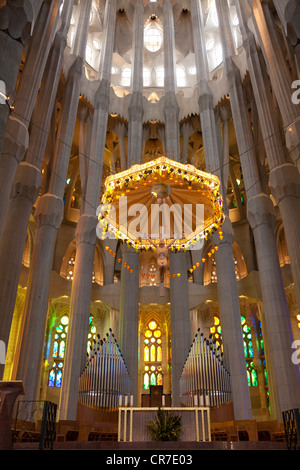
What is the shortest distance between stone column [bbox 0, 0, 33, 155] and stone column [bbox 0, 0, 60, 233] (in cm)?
221

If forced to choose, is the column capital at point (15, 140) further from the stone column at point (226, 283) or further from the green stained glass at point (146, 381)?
the green stained glass at point (146, 381)

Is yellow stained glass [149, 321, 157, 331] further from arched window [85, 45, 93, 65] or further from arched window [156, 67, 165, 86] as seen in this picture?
arched window [85, 45, 93, 65]

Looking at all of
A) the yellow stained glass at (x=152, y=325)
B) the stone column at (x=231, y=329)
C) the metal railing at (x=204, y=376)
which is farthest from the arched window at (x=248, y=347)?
the metal railing at (x=204, y=376)

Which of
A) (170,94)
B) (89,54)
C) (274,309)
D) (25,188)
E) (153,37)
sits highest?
(153,37)

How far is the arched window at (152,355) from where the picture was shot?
2177 centimetres

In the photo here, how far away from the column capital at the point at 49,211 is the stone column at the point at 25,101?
156 inches

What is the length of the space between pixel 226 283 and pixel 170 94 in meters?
11.8

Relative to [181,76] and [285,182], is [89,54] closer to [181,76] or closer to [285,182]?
[181,76]

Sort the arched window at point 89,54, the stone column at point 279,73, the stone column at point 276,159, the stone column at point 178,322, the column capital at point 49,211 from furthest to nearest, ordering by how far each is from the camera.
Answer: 1. the arched window at point 89,54
2. the stone column at point 178,322
3. the column capital at point 49,211
4. the stone column at point 276,159
5. the stone column at point 279,73

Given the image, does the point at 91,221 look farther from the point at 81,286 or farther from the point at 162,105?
the point at 162,105

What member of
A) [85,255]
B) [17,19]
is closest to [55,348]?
[85,255]

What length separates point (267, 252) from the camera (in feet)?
52.6

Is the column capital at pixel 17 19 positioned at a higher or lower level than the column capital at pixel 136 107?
lower
